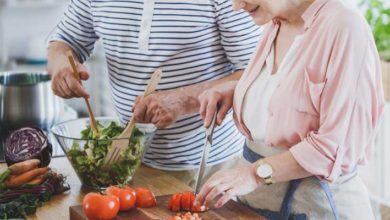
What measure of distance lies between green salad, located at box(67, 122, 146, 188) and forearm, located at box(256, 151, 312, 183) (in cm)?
43

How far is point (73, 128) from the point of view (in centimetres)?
203

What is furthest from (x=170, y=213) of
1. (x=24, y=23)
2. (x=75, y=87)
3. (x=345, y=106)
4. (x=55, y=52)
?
(x=24, y=23)

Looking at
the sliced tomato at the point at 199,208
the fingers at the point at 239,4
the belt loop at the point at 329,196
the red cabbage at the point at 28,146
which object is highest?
the fingers at the point at 239,4

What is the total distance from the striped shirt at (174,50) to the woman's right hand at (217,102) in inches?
9.9

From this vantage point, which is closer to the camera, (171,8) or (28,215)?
(28,215)

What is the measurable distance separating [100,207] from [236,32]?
719 millimetres

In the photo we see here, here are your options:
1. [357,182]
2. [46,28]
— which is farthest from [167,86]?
[46,28]

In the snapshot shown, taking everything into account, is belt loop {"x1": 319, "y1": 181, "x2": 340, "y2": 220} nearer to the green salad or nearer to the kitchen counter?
the kitchen counter

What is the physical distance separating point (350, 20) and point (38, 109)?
4.02ft

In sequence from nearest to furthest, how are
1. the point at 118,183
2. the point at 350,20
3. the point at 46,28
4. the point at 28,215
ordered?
the point at 350,20 < the point at 28,215 < the point at 118,183 < the point at 46,28

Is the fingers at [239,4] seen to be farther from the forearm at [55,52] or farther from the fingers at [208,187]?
the forearm at [55,52]

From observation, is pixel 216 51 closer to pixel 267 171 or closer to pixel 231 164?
pixel 231 164

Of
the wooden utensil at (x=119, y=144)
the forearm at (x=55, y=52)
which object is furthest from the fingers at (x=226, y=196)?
the forearm at (x=55, y=52)

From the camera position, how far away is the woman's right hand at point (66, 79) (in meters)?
2.04
